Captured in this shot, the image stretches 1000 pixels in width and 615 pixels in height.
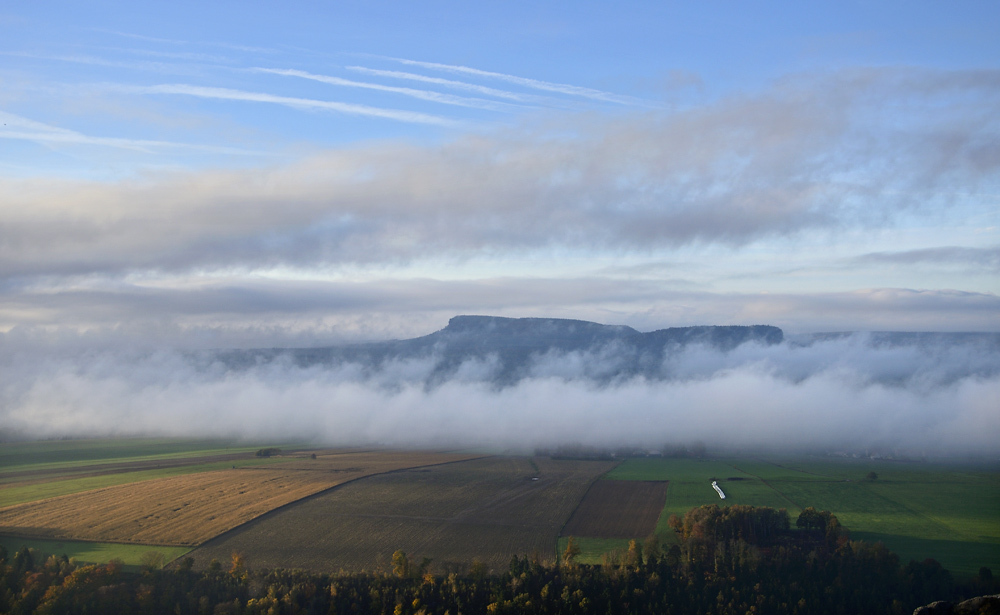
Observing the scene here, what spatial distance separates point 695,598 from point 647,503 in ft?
116

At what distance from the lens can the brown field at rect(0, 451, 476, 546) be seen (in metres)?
68.4

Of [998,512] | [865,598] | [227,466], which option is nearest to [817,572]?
[865,598]

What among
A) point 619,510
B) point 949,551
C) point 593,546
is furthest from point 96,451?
point 949,551

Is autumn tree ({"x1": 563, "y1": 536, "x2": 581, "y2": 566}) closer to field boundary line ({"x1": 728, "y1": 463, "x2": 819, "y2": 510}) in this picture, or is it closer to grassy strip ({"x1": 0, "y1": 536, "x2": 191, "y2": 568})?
grassy strip ({"x1": 0, "y1": 536, "x2": 191, "y2": 568})

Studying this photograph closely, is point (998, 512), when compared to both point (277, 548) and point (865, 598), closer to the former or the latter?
point (865, 598)

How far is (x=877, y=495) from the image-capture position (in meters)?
94.1

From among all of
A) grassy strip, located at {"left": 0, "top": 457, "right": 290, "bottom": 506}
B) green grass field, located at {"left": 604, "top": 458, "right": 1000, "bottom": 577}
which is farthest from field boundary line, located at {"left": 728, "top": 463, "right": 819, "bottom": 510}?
grassy strip, located at {"left": 0, "top": 457, "right": 290, "bottom": 506}

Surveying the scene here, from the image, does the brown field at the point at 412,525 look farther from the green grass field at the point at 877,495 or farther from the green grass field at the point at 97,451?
the green grass field at the point at 97,451

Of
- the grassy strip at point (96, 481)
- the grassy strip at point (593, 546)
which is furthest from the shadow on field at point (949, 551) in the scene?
the grassy strip at point (96, 481)

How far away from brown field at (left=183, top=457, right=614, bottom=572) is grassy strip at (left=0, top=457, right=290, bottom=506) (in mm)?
32043

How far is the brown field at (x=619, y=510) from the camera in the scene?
73688 mm

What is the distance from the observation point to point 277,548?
65.7 m

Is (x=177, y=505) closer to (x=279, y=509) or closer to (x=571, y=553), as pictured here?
(x=279, y=509)

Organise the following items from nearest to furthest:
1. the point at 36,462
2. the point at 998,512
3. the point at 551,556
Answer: the point at 551,556, the point at 998,512, the point at 36,462
